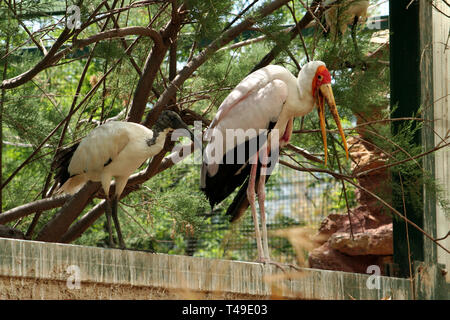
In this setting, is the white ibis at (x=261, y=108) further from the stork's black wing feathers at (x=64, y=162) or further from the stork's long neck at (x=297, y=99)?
the stork's black wing feathers at (x=64, y=162)

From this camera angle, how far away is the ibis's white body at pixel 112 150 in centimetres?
362

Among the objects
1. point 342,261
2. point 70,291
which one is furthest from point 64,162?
point 342,261

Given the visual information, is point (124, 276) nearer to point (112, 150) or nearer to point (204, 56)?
point (112, 150)

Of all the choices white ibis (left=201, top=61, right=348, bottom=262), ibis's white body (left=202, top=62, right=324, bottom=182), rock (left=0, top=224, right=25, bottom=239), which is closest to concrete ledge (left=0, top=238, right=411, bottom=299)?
white ibis (left=201, top=61, right=348, bottom=262)

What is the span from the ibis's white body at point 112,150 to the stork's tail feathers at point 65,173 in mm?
154

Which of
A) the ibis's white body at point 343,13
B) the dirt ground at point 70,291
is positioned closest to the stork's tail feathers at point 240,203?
the ibis's white body at point 343,13

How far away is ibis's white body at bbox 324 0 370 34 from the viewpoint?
3.80 metres

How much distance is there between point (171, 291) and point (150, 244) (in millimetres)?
7339

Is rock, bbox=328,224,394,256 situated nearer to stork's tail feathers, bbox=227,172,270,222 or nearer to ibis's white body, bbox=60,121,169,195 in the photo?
stork's tail feathers, bbox=227,172,270,222

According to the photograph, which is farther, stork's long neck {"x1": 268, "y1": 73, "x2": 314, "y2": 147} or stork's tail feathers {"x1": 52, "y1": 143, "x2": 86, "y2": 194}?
stork's tail feathers {"x1": 52, "y1": 143, "x2": 86, "y2": 194}

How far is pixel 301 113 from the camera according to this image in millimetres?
3535

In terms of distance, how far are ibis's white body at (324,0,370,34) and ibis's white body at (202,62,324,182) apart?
54cm

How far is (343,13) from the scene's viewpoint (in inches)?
150
